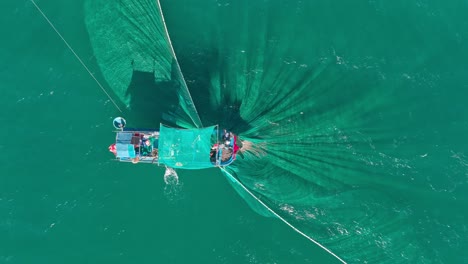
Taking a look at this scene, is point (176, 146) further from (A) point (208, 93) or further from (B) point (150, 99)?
(A) point (208, 93)

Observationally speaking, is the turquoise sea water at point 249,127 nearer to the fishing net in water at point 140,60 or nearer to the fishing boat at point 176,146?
the fishing net in water at point 140,60

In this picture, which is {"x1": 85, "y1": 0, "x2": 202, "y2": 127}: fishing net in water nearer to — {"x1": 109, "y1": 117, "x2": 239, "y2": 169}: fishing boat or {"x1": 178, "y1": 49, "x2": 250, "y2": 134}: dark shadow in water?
{"x1": 178, "y1": 49, "x2": 250, "y2": 134}: dark shadow in water

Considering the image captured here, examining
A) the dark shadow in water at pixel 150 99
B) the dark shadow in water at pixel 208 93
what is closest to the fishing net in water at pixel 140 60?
the dark shadow in water at pixel 150 99

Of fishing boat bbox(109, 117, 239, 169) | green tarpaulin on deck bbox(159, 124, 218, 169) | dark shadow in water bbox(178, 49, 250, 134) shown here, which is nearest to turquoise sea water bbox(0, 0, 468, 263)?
dark shadow in water bbox(178, 49, 250, 134)

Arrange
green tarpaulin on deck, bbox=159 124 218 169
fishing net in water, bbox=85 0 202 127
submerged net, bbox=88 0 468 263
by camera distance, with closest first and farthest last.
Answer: green tarpaulin on deck, bbox=159 124 218 169
submerged net, bbox=88 0 468 263
fishing net in water, bbox=85 0 202 127

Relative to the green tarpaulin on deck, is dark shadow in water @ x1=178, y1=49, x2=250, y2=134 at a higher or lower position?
higher

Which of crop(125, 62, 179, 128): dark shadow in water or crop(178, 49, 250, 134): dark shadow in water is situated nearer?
crop(178, 49, 250, 134): dark shadow in water

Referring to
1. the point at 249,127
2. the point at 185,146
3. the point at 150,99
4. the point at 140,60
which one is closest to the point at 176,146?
the point at 185,146
